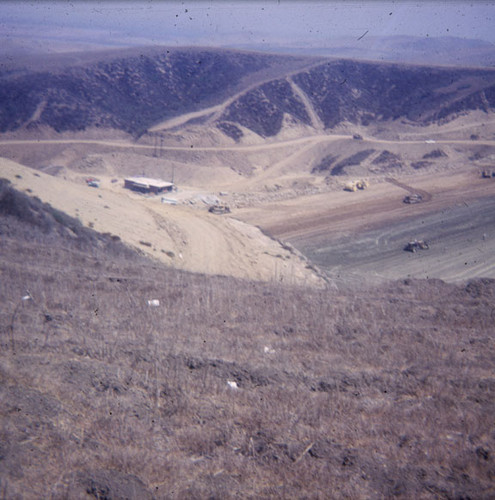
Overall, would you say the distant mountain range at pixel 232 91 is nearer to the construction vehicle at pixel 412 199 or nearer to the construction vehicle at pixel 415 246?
the construction vehicle at pixel 412 199

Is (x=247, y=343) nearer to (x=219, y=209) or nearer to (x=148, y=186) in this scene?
(x=219, y=209)

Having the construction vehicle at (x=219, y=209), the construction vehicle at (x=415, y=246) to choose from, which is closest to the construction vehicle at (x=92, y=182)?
the construction vehicle at (x=219, y=209)

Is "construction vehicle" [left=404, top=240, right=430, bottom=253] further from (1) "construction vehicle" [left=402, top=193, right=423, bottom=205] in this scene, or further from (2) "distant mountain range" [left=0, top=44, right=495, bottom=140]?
(2) "distant mountain range" [left=0, top=44, right=495, bottom=140]

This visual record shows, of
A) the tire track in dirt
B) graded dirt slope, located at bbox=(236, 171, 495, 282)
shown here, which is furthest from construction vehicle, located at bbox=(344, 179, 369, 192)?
the tire track in dirt

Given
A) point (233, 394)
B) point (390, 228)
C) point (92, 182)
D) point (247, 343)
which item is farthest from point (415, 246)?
point (92, 182)

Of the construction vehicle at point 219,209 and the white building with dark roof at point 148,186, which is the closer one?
the construction vehicle at point 219,209
